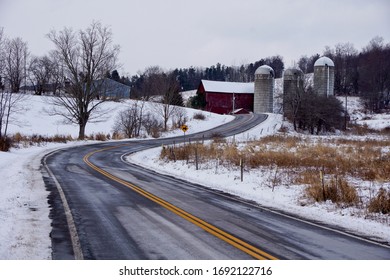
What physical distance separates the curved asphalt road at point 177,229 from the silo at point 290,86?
156ft

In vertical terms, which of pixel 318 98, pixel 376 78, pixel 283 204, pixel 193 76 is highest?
pixel 193 76

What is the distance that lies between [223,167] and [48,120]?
47.7 meters

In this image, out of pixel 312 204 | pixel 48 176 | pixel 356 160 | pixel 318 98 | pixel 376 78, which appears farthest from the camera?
pixel 376 78

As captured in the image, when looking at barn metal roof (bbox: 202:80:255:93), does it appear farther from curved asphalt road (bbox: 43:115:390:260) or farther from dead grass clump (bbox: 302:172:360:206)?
dead grass clump (bbox: 302:172:360:206)

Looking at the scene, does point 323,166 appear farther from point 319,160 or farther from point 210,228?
point 210,228

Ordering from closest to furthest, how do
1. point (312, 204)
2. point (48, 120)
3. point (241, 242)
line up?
point (241, 242)
point (312, 204)
point (48, 120)

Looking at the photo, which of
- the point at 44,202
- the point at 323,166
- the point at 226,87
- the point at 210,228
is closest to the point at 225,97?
the point at 226,87

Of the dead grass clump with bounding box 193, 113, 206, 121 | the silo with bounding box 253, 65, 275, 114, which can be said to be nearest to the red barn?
the silo with bounding box 253, 65, 275, 114

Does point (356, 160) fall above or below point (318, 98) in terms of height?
below

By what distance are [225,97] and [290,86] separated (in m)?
17.6

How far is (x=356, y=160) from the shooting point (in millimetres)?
21562

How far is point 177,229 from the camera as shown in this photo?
30.4ft
